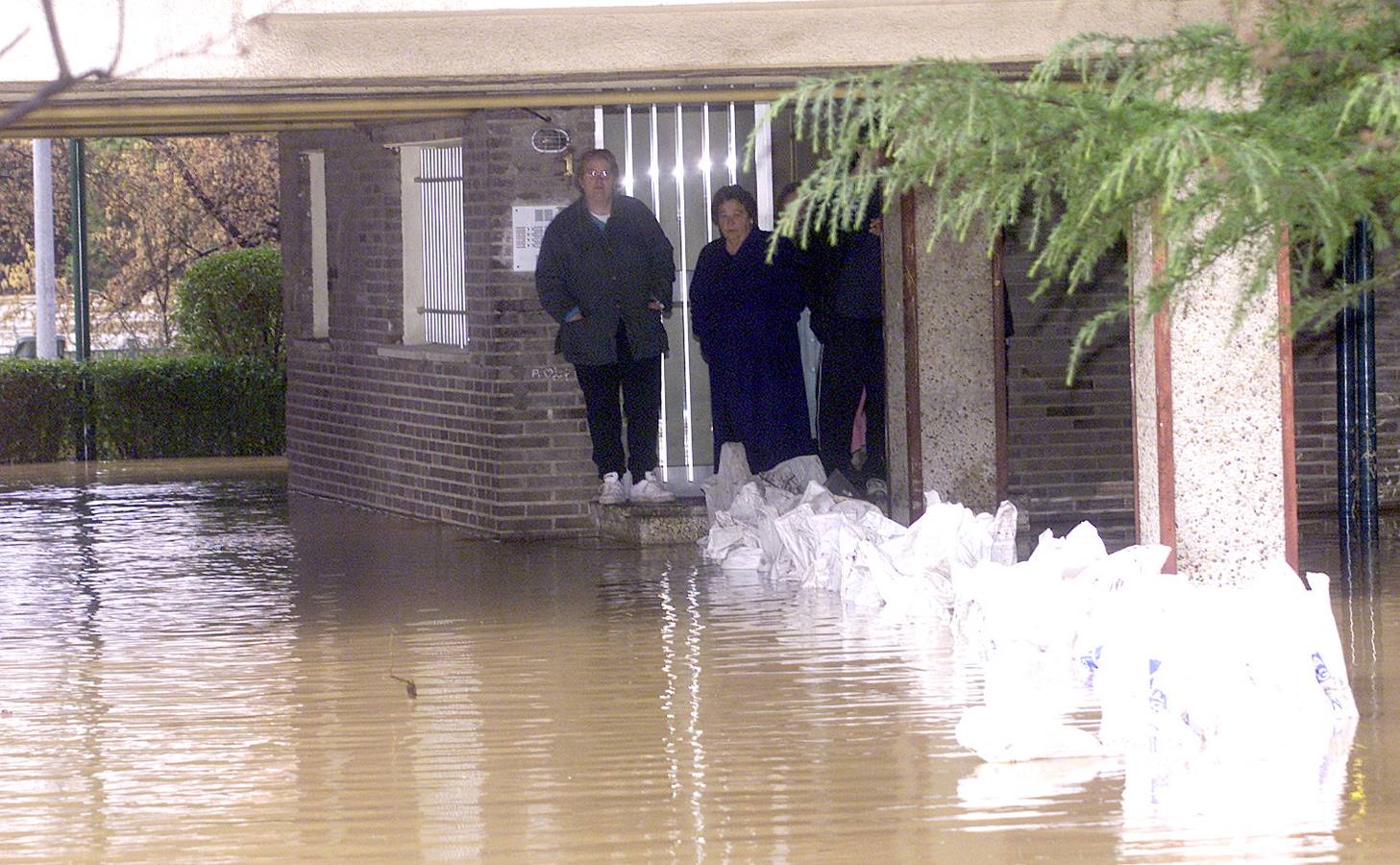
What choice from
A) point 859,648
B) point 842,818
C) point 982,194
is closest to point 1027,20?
point 859,648

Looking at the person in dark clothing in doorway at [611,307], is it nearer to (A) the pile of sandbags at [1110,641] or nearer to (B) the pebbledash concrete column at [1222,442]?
(A) the pile of sandbags at [1110,641]

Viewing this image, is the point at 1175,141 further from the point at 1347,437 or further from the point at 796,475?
the point at 796,475

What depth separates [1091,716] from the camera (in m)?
6.66

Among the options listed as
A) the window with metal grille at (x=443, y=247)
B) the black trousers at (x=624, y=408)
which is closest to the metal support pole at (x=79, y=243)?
the window with metal grille at (x=443, y=247)

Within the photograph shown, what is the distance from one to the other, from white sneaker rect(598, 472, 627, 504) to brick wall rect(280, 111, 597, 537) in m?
0.35

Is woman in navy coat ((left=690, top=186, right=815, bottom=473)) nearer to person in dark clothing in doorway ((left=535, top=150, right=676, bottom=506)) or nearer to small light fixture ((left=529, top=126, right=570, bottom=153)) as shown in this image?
person in dark clothing in doorway ((left=535, top=150, right=676, bottom=506))

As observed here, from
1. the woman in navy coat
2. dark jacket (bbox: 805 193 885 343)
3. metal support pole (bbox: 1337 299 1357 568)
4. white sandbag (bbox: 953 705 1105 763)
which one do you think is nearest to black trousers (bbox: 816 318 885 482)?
dark jacket (bbox: 805 193 885 343)

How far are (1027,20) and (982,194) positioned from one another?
13.3 ft

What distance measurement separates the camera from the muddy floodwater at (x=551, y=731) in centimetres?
539

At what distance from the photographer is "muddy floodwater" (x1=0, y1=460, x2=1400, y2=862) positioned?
5.39 metres

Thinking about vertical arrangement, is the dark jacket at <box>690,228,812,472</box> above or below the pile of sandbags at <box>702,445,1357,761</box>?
above

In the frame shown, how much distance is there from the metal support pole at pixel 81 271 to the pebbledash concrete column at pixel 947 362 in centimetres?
1028

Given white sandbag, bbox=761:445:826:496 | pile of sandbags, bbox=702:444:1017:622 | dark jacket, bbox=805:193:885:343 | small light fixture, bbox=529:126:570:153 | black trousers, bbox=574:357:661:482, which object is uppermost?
small light fixture, bbox=529:126:570:153

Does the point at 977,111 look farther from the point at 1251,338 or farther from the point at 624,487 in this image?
the point at 624,487
